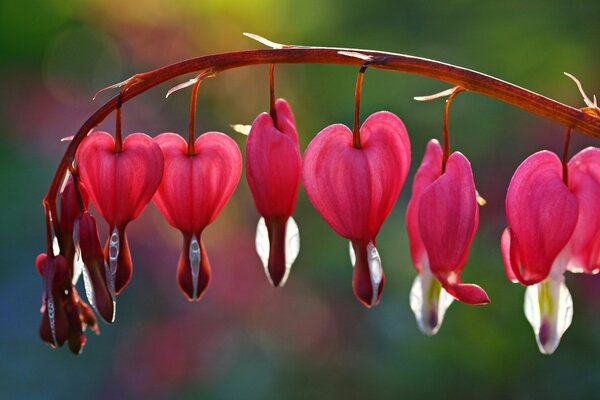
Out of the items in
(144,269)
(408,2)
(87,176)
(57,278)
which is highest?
(408,2)

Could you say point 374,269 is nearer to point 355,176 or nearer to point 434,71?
point 355,176

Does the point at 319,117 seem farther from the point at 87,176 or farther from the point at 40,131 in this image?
the point at 87,176

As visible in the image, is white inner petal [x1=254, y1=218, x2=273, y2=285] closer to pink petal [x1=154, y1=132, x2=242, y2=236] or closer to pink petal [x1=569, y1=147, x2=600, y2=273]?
pink petal [x1=154, y1=132, x2=242, y2=236]

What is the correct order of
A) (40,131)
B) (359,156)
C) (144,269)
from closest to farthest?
(359,156) → (144,269) → (40,131)

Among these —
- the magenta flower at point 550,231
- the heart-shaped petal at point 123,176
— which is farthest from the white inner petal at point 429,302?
the heart-shaped petal at point 123,176

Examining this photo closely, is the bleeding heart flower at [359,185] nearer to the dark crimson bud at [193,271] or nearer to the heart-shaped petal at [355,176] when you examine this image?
the heart-shaped petal at [355,176]

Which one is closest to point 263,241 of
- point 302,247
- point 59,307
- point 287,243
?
point 287,243

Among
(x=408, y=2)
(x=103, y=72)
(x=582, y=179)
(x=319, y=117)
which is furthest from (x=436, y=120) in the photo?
(x=582, y=179)
